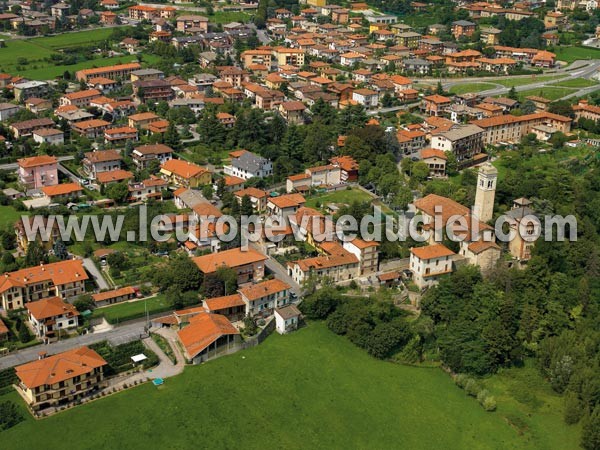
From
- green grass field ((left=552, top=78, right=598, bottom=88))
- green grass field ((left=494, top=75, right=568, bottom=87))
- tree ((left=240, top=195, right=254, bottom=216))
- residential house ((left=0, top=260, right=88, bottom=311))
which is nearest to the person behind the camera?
residential house ((left=0, top=260, right=88, bottom=311))

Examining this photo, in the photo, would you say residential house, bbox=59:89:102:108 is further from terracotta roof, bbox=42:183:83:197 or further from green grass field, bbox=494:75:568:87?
green grass field, bbox=494:75:568:87

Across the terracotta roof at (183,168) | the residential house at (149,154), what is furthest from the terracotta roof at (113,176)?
the terracotta roof at (183,168)

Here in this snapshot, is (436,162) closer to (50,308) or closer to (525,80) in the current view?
(525,80)

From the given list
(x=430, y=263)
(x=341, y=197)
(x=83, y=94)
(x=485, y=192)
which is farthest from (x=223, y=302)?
(x=83, y=94)

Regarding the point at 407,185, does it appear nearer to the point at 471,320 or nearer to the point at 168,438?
the point at 471,320

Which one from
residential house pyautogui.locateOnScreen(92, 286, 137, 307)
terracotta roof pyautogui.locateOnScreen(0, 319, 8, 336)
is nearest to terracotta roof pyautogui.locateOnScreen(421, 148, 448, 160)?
residential house pyautogui.locateOnScreen(92, 286, 137, 307)

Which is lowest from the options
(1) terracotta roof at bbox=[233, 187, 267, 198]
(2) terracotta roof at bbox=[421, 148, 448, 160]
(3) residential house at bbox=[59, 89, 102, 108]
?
(1) terracotta roof at bbox=[233, 187, 267, 198]
